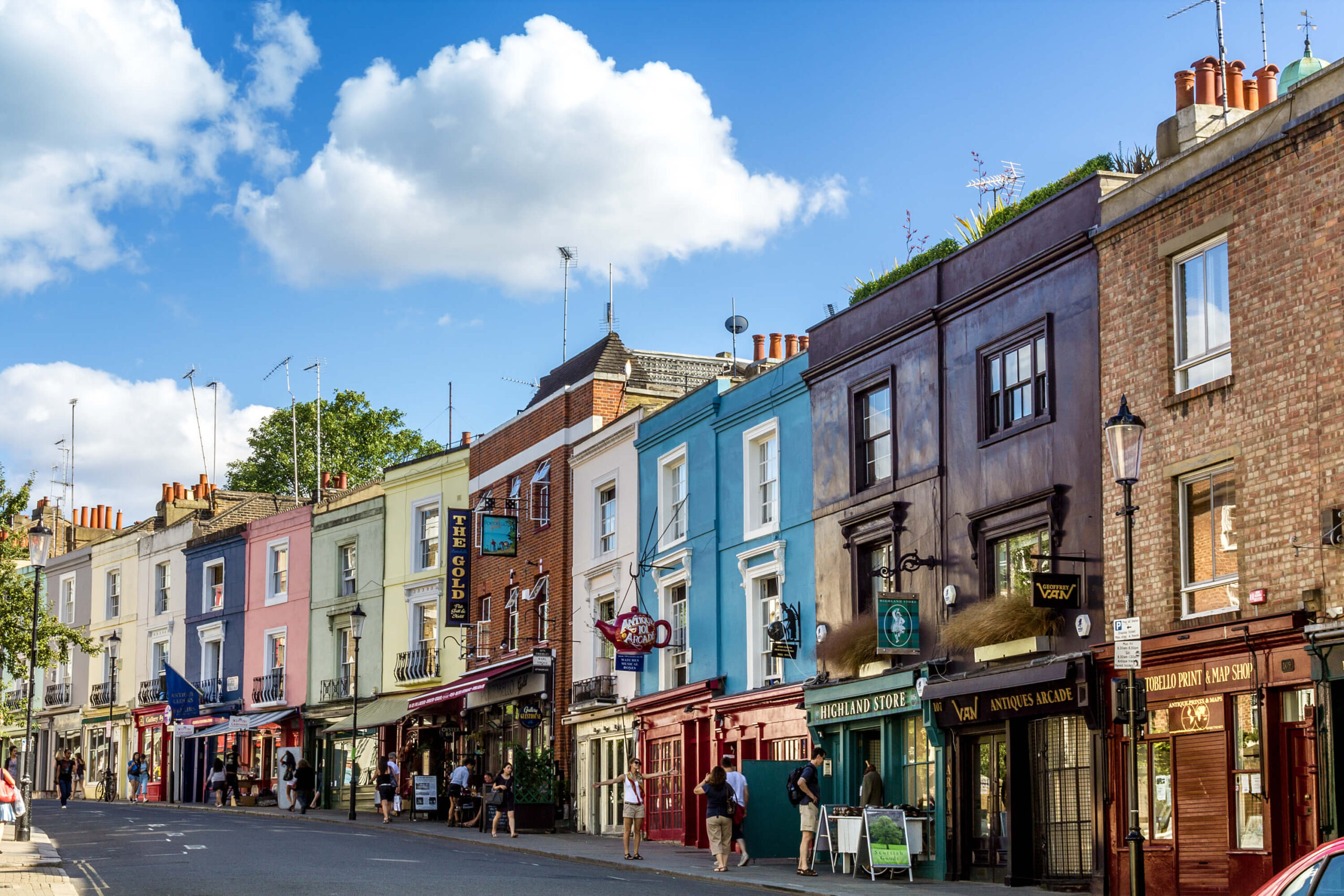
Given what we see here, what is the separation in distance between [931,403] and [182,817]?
21.5 m

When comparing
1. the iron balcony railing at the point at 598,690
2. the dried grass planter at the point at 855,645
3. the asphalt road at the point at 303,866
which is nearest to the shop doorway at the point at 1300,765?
the asphalt road at the point at 303,866

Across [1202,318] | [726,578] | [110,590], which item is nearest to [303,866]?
[726,578]

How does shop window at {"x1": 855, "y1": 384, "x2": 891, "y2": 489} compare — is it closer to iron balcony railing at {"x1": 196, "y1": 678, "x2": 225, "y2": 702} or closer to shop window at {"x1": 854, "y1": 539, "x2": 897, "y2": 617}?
shop window at {"x1": 854, "y1": 539, "x2": 897, "y2": 617}

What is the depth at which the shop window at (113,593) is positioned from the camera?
60.0m

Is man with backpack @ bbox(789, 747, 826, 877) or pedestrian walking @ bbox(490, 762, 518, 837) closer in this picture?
man with backpack @ bbox(789, 747, 826, 877)

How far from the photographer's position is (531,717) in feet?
123

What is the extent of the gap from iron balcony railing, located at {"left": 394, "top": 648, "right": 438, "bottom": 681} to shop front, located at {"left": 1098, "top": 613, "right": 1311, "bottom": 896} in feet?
87.2

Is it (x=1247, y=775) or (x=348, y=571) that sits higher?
(x=348, y=571)

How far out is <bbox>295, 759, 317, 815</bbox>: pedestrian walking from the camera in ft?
139

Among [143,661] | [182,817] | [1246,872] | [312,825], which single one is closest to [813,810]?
[1246,872]

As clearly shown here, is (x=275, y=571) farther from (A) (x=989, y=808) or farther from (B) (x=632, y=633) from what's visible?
(A) (x=989, y=808)

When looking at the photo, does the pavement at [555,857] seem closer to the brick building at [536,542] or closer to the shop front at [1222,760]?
the shop front at [1222,760]

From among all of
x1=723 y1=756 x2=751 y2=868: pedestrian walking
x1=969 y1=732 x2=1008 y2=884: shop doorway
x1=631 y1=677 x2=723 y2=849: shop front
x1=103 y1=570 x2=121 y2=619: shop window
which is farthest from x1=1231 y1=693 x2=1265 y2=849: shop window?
x1=103 y1=570 x2=121 y2=619: shop window

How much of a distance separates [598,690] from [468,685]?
4090 mm
